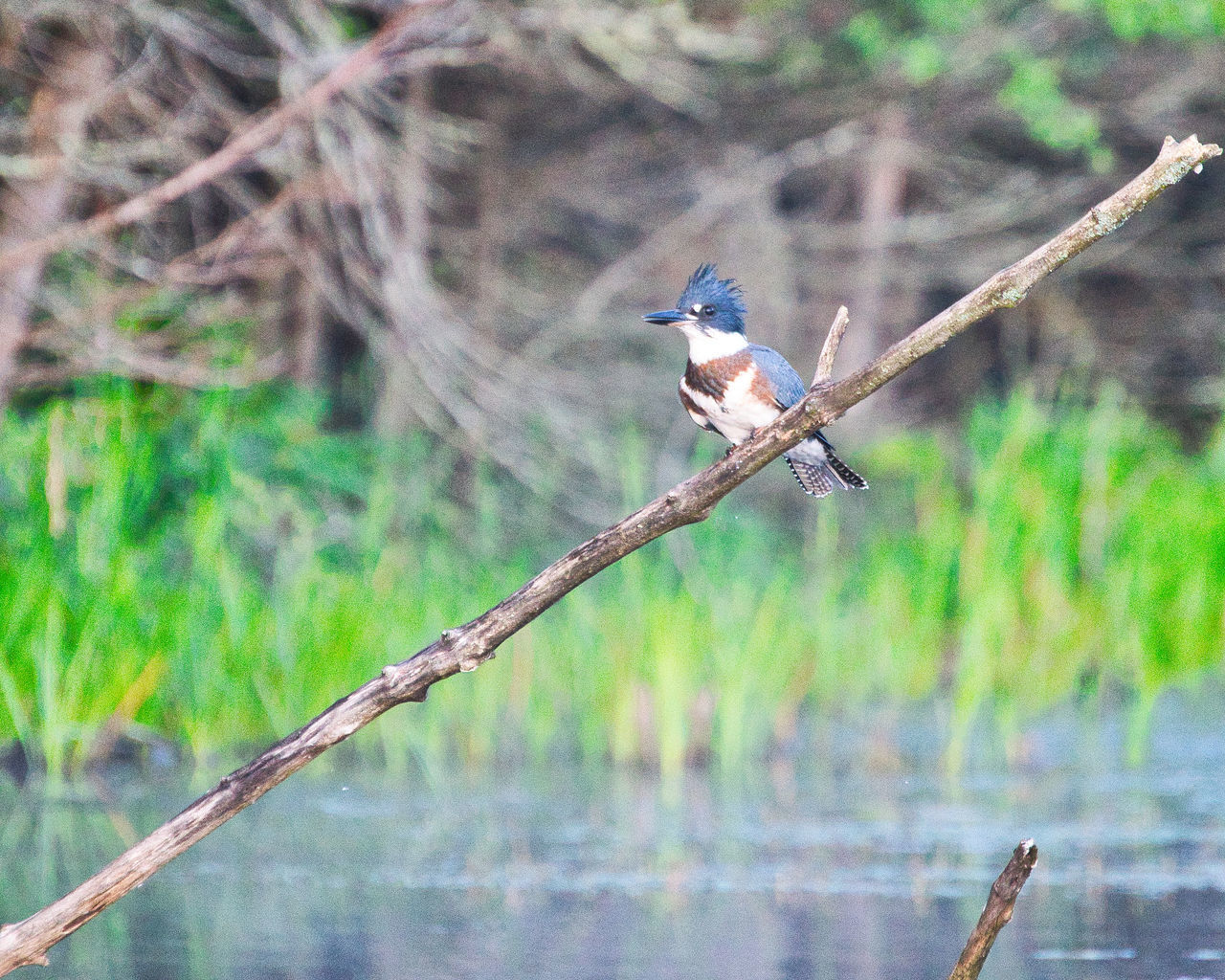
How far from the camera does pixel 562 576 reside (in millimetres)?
1809

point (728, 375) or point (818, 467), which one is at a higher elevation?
point (728, 375)

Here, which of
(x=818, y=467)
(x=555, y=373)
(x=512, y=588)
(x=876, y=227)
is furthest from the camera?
(x=876, y=227)

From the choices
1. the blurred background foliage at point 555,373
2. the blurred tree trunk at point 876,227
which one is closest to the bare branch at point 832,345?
the blurred background foliage at point 555,373

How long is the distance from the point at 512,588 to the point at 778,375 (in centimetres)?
219

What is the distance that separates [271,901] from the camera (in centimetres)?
260

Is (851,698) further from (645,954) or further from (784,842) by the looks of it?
(645,954)

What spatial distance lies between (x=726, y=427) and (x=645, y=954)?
3.33 feet

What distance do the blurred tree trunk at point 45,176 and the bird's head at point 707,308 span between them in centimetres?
278

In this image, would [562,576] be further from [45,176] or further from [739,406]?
[45,176]

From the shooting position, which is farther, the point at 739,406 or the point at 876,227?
the point at 876,227

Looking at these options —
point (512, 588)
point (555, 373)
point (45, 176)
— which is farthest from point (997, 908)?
point (555, 373)

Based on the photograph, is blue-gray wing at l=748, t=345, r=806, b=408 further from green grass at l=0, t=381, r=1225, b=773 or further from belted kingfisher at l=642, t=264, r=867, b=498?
green grass at l=0, t=381, r=1225, b=773

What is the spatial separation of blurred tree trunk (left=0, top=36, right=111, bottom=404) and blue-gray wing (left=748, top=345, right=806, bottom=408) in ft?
9.50

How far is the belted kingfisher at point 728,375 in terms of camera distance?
2730 millimetres
